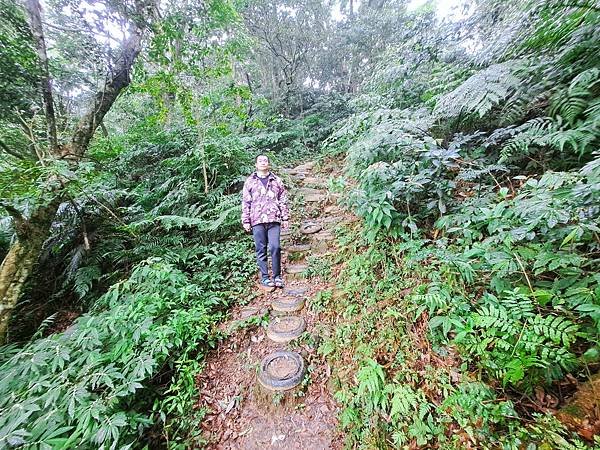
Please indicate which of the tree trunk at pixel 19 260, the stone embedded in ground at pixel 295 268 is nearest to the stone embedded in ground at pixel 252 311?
the stone embedded in ground at pixel 295 268

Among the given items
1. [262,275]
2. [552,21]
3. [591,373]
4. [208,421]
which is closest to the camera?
[591,373]

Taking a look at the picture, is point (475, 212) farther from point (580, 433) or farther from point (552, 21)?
point (552, 21)

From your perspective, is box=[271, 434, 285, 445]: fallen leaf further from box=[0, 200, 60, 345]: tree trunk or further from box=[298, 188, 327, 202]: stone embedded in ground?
box=[298, 188, 327, 202]: stone embedded in ground

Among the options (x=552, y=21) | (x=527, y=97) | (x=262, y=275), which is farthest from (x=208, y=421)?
(x=552, y=21)

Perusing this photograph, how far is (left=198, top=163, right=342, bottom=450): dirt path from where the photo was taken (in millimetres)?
2334

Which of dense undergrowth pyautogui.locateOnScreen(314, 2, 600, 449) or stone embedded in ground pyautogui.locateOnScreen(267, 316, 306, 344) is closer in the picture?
dense undergrowth pyautogui.locateOnScreen(314, 2, 600, 449)

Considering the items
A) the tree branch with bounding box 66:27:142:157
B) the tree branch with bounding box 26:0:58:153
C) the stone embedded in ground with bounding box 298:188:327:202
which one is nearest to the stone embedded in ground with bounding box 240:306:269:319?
the stone embedded in ground with bounding box 298:188:327:202

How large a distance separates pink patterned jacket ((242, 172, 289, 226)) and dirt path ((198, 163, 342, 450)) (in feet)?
3.81

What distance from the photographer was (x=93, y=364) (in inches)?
93.2

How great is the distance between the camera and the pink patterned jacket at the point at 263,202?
379cm

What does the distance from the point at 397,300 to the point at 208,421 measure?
7.51 feet

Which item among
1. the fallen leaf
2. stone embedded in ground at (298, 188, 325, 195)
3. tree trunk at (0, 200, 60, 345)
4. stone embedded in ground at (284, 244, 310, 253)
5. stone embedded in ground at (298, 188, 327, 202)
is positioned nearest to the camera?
the fallen leaf

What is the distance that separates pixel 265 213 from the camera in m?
3.78

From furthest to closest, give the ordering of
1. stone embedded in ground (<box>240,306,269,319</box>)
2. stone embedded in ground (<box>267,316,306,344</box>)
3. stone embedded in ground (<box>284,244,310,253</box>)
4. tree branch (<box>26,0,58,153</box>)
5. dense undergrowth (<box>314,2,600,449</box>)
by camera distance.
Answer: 1. stone embedded in ground (<box>284,244,310,253</box>)
2. tree branch (<box>26,0,58,153</box>)
3. stone embedded in ground (<box>240,306,269,319</box>)
4. stone embedded in ground (<box>267,316,306,344</box>)
5. dense undergrowth (<box>314,2,600,449</box>)
